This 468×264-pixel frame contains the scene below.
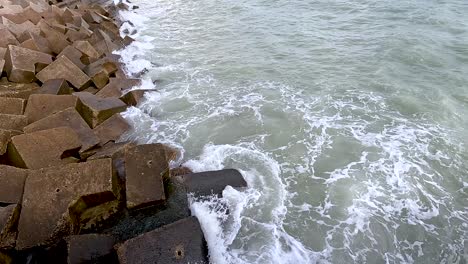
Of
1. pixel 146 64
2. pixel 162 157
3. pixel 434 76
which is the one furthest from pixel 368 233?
pixel 146 64

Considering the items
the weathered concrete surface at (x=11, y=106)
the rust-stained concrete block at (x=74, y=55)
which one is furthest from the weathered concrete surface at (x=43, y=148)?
the rust-stained concrete block at (x=74, y=55)

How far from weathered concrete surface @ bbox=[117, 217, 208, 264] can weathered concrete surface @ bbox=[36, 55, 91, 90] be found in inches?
219

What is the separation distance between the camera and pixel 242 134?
7078 mm

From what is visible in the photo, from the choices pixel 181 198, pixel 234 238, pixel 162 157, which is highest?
pixel 162 157

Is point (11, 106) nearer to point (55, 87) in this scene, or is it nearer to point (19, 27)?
point (55, 87)

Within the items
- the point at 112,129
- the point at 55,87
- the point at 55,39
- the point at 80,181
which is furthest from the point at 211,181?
the point at 55,39

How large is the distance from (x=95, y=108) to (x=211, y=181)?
10.8 feet

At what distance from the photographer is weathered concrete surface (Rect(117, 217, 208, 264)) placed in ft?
12.0

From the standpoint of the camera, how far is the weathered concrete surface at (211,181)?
5.07 meters

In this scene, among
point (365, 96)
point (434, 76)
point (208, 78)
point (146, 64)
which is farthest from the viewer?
point (146, 64)

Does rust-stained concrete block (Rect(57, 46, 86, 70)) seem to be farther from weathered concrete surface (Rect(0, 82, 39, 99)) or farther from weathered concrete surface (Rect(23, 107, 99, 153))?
weathered concrete surface (Rect(23, 107, 99, 153))

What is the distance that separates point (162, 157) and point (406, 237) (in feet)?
12.9

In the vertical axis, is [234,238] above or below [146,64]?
above

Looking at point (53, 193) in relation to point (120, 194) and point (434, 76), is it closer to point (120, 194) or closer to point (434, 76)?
point (120, 194)
